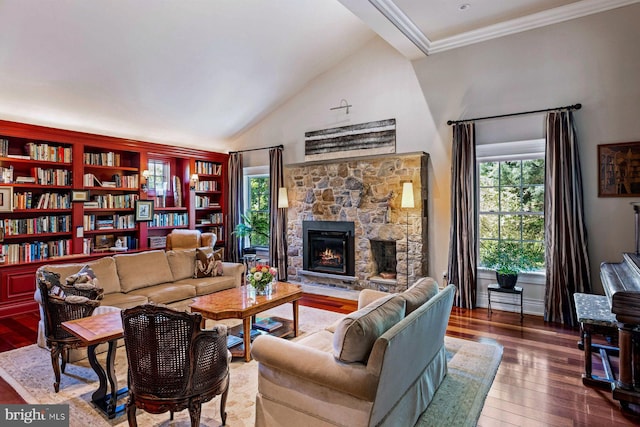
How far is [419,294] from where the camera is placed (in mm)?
2605

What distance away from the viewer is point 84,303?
285cm

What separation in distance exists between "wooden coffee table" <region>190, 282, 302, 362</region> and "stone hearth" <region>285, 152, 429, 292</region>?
2.05 meters

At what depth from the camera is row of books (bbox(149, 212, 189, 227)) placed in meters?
6.75

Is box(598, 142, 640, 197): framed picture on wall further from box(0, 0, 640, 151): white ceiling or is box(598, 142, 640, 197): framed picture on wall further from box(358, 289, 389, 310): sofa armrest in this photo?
box(358, 289, 389, 310): sofa armrest

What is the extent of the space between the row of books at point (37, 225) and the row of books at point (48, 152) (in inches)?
33.5

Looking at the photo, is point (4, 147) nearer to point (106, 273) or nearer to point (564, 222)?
point (106, 273)

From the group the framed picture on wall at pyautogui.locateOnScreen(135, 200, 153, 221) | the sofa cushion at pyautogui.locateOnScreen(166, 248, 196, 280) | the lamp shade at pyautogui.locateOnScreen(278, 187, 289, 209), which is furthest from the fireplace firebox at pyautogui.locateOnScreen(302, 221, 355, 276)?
the framed picture on wall at pyautogui.locateOnScreen(135, 200, 153, 221)

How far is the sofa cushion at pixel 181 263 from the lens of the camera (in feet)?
15.5

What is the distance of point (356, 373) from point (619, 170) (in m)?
4.22

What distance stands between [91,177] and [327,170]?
12.5 ft

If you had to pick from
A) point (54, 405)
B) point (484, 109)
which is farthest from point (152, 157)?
point (484, 109)

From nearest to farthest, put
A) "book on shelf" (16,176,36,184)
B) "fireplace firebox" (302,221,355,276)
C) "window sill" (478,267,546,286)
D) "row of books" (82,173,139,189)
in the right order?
"window sill" (478,267,546,286) → "book on shelf" (16,176,36,184) → "row of books" (82,173,139,189) → "fireplace firebox" (302,221,355,276)

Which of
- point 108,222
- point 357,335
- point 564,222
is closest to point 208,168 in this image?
point 108,222

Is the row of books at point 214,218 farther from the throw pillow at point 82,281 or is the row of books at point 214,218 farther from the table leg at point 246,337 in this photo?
the table leg at point 246,337
